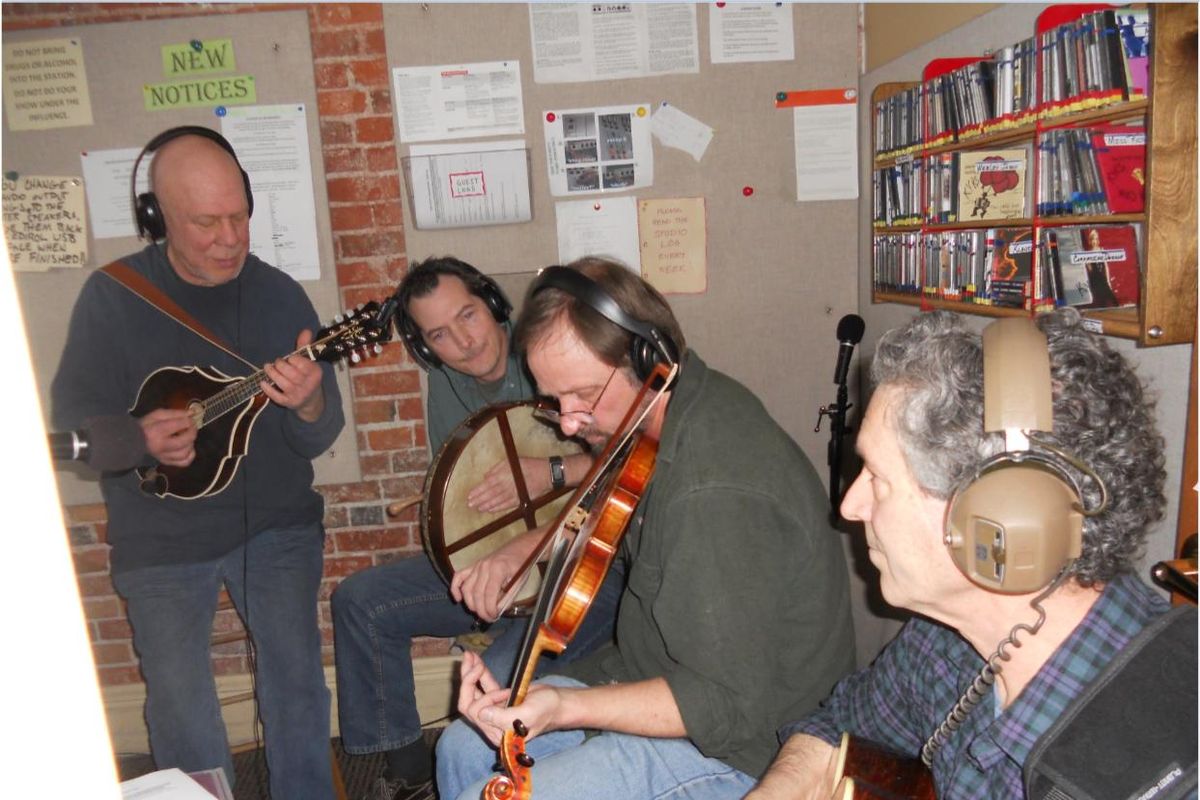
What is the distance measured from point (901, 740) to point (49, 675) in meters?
1.07

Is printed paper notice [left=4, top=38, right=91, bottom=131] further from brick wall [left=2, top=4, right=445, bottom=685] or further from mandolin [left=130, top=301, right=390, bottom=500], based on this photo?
mandolin [left=130, top=301, right=390, bottom=500]

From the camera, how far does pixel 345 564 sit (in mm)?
2721

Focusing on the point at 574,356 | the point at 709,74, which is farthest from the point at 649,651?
the point at 709,74

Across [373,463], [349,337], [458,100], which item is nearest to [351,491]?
[373,463]

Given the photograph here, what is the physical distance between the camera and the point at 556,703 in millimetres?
1178

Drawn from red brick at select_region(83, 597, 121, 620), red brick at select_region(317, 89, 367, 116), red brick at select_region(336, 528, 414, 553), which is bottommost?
red brick at select_region(83, 597, 121, 620)

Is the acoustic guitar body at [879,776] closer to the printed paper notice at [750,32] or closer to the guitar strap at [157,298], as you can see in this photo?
the guitar strap at [157,298]

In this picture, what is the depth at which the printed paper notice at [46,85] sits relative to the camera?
2.38 meters

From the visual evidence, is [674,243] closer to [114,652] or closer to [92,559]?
[92,559]

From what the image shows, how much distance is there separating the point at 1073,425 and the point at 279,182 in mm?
2396

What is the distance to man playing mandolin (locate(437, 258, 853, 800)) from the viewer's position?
3.82 ft

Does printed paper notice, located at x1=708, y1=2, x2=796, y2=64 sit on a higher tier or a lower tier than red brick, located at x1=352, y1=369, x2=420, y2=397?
higher

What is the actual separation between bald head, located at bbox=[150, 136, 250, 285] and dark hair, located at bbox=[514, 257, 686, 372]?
1.29 m

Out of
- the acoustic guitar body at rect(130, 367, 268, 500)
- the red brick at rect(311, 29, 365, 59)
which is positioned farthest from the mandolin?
the red brick at rect(311, 29, 365, 59)
